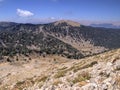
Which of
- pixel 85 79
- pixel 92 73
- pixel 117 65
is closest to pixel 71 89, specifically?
pixel 85 79

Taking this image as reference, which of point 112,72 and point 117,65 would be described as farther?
point 117,65

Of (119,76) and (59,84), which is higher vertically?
(119,76)

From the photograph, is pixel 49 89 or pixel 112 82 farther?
pixel 49 89

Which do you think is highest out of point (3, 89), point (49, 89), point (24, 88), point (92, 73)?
point (92, 73)

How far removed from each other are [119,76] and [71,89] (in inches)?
201

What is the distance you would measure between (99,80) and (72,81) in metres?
3.60

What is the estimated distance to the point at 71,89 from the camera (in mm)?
22781

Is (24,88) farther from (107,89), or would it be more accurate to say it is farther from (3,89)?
(107,89)

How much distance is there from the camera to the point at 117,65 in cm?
2420

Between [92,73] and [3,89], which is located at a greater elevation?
[92,73]

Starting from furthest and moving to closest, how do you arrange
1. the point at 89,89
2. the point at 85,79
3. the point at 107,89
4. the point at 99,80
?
the point at 85,79 < the point at 99,80 < the point at 89,89 < the point at 107,89

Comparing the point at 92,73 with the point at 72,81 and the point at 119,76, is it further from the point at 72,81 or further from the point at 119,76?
the point at 119,76

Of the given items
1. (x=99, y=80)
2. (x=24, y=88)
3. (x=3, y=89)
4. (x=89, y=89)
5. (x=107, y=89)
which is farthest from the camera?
(x=3, y=89)

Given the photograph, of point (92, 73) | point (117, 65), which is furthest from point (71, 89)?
point (117, 65)
